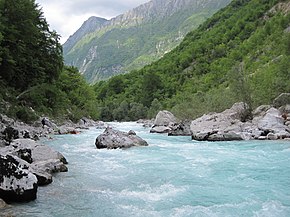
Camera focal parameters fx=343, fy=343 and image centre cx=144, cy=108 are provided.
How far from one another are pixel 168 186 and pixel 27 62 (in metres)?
26.8

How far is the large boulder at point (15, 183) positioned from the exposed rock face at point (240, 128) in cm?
1845

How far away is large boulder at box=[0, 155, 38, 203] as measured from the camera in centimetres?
938

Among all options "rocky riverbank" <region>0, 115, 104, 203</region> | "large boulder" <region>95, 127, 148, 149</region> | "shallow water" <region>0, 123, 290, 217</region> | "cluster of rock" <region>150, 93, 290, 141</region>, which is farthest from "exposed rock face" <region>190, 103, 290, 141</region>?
"rocky riverbank" <region>0, 115, 104, 203</region>

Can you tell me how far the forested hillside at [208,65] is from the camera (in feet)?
187

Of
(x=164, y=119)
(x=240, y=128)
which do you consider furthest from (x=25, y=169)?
(x=164, y=119)

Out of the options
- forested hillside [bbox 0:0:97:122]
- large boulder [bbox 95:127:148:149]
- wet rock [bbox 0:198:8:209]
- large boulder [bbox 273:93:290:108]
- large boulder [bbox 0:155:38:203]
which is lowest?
wet rock [bbox 0:198:8:209]

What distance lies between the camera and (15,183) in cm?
948

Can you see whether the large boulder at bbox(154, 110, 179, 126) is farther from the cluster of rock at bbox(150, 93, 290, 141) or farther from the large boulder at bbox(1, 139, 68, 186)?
the large boulder at bbox(1, 139, 68, 186)

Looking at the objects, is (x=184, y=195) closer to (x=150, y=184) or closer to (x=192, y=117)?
(x=150, y=184)

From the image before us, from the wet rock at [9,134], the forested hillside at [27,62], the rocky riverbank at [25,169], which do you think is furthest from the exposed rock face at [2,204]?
the forested hillside at [27,62]

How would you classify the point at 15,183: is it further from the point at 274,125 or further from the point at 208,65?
the point at 208,65

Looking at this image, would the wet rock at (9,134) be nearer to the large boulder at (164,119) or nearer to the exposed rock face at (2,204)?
the exposed rock face at (2,204)

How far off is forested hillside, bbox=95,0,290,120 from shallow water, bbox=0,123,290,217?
24901 mm

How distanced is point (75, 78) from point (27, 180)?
50.0 metres
